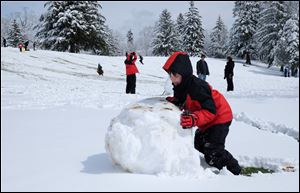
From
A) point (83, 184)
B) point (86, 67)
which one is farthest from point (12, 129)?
point (86, 67)

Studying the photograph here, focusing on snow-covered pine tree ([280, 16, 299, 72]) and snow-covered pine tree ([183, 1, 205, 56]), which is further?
snow-covered pine tree ([183, 1, 205, 56])

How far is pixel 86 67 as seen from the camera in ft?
83.9

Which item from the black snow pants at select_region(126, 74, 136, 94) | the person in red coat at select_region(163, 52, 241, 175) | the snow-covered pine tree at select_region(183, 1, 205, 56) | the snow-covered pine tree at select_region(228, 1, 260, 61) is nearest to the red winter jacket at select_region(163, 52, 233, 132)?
the person in red coat at select_region(163, 52, 241, 175)

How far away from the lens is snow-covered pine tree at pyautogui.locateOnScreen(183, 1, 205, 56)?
49.6 meters

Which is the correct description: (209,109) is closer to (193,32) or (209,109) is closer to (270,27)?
(270,27)

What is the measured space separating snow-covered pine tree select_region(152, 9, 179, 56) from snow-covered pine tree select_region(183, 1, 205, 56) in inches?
98.6

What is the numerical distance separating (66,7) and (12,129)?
3349 cm

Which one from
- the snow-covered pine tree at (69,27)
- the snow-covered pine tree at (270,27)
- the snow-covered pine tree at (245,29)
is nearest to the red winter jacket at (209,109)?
the snow-covered pine tree at (69,27)

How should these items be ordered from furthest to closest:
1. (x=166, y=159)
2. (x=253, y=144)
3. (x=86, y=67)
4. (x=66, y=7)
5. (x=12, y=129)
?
(x=66, y=7)
(x=86, y=67)
(x=12, y=129)
(x=253, y=144)
(x=166, y=159)

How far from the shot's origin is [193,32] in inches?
1960

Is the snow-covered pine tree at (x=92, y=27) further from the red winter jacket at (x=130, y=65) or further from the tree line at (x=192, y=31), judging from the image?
the red winter jacket at (x=130, y=65)

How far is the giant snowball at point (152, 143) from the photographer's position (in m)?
3.08

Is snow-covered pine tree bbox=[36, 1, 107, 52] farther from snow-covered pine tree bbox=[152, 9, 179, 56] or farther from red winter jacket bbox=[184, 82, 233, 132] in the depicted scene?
red winter jacket bbox=[184, 82, 233, 132]

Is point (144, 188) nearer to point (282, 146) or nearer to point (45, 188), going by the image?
point (45, 188)
